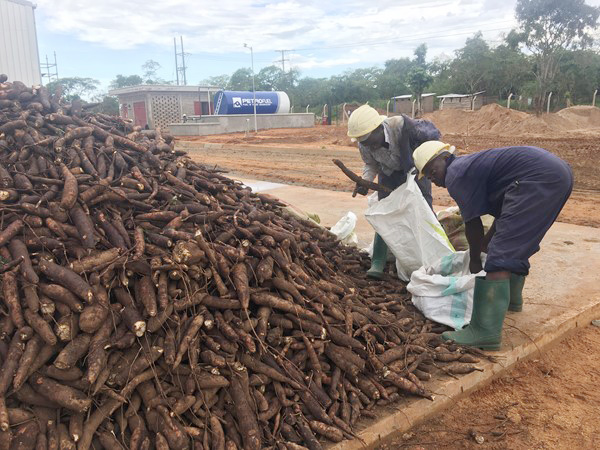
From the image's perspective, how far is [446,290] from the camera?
11.6 feet

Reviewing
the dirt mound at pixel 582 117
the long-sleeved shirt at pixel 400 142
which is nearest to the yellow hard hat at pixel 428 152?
the long-sleeved shirt at pixel 400 142

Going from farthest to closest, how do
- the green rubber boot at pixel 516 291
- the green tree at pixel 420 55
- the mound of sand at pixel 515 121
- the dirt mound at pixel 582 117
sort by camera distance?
the green tree at pixel 420 55 < the dirt mound at pixel 582 117 < the mound of sand at pixel 515 121 < the green rubber boot at pixel 516 291

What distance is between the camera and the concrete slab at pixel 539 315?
8.65 ft

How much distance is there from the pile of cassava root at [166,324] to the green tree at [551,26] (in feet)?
91.4

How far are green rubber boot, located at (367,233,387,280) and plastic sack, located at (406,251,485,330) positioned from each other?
596 mm

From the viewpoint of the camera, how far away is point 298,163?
1510 cm

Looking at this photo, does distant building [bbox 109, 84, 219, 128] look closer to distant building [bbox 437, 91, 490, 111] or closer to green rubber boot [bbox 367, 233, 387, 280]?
distant building [bbox 437, 91, 490, 111]

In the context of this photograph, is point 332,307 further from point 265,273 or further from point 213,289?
point 213,289

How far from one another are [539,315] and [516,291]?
27 centimetres

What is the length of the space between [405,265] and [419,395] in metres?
1.54

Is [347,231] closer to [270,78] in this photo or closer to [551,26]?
Result: [551,26]

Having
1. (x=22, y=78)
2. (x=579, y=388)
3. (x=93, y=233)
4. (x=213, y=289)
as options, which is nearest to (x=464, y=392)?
(x=579, y=388)

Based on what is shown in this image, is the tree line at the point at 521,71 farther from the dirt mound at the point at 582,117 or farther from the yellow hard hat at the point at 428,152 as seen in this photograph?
the yellow hard hat at the point at 428,152

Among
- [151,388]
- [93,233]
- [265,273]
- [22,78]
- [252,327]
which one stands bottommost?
[151,388]
